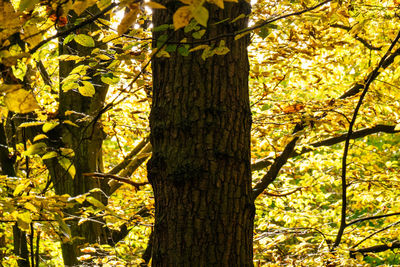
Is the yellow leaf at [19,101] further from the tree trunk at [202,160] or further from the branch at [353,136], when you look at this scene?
the branch at [353,136]

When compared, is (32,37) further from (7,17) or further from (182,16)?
(182,16)

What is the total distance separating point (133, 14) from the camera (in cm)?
101

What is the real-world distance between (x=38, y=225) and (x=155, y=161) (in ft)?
4.39

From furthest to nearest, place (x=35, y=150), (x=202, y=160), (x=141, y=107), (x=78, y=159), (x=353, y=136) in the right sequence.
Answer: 1. (x=141, y=107)
2. (x=353, y=136)
3. (x=78, y=159)
4. (x=35, y=150)
5. (x=202, y=160)

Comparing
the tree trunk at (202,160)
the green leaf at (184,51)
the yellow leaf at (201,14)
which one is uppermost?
the green leaf at (184,51)

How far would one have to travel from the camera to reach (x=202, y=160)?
1.55m

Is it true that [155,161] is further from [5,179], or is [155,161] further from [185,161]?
[5,179]

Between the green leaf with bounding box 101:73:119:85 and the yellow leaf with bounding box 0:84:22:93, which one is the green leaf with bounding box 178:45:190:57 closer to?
the green leaf with bounding box 101:73:119:85

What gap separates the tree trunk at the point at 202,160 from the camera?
1527 mm

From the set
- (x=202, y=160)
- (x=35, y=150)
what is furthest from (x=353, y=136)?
(x=35, y=150)

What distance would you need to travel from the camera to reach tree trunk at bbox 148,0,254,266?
1.53 m

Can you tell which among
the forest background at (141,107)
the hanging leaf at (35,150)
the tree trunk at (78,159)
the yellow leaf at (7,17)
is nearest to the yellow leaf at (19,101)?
the forest background at (141,107)

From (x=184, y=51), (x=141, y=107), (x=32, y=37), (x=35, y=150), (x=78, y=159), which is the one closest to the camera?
(x=32, y=37)

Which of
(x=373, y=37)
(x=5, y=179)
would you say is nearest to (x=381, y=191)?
(x=373, y=37)
